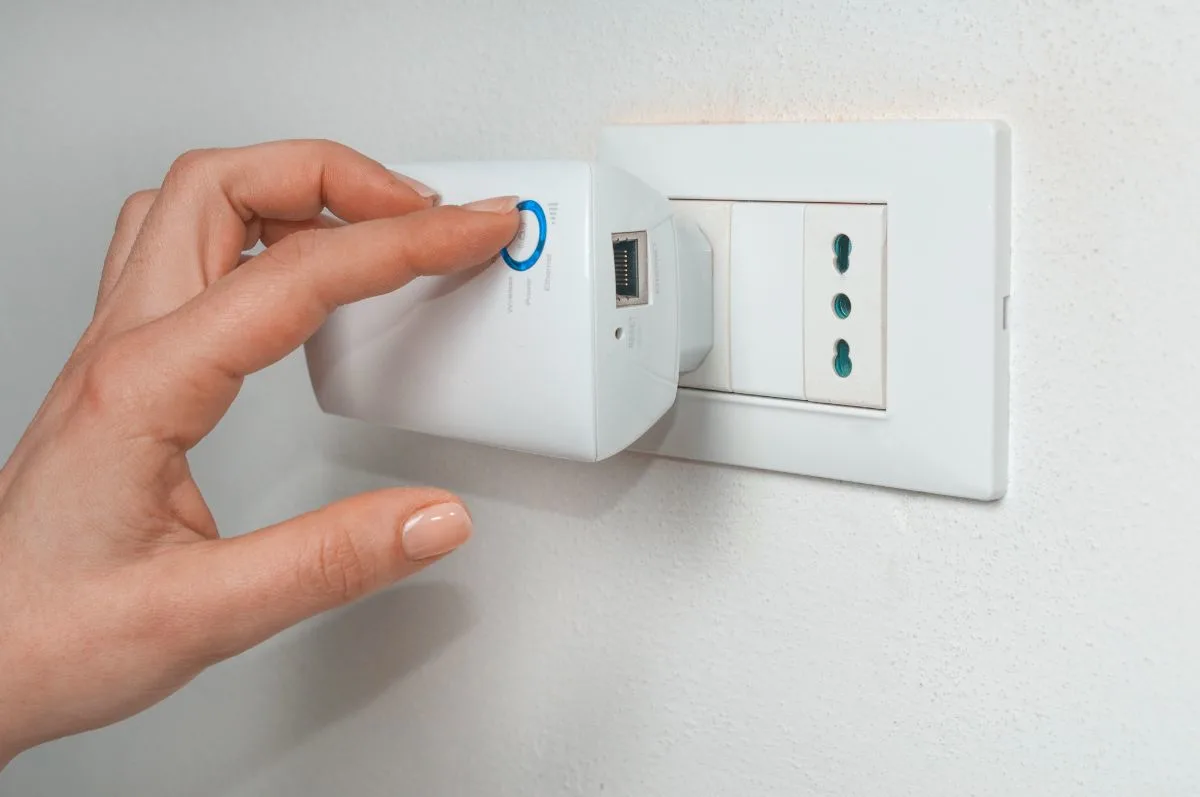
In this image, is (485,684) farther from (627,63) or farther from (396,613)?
(627,63)

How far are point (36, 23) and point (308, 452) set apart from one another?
36cm

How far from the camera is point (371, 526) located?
42 cm

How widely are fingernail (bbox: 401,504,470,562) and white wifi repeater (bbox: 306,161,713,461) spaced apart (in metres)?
0.04

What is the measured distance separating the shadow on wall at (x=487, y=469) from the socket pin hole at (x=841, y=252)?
141 mm

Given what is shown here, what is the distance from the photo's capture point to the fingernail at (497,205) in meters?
0.43

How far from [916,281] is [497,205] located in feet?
0.52

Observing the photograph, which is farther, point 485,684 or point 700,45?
point 485,684

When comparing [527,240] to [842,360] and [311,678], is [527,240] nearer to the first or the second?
[842,360]

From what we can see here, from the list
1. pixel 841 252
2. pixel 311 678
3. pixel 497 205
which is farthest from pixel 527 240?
pixel 311 678

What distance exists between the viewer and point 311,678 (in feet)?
2.24

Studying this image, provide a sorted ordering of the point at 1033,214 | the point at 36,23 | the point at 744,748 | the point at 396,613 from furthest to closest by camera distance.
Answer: the point at 36,23 < the point at 396,613 < the point at 744,748 < the point at 1033,214

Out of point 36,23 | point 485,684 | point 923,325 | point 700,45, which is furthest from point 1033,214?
point 36,23

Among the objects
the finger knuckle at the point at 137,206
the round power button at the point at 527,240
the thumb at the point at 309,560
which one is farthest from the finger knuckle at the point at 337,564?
the finger knuckle at the point at 137,206

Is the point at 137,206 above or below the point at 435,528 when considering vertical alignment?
above
